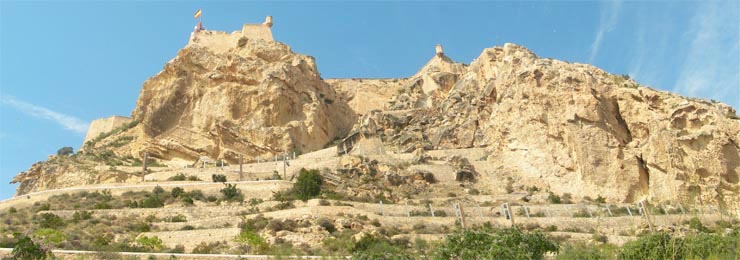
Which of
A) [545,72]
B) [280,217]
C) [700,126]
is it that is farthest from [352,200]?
[700,126]

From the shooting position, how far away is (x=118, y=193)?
33.6 metres

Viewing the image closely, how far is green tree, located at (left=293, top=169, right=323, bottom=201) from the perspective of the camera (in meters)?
30.8

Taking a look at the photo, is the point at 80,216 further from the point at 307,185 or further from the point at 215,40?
the point at 215,40

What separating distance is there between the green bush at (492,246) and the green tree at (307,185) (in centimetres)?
1492

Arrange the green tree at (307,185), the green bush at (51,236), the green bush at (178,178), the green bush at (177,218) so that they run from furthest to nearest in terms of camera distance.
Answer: the green bush at (178,178)
the green tree at (307,185)
the green bush at (177,218)
the green bush at (51,236)

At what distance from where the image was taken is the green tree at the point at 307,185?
3083 centimetres

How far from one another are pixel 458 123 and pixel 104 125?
31.6 m

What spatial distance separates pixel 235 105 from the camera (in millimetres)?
47375

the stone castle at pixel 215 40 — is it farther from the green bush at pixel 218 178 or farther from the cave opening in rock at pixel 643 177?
the cave opening in rock at pixel 643 177

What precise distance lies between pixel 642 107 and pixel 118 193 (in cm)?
2727

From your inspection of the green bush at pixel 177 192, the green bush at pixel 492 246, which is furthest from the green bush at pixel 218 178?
the green bush at pixel 492 246

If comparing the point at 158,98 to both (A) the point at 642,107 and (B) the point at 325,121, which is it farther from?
(A) the point at 642,107

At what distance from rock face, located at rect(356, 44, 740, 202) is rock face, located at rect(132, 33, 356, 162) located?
837cm

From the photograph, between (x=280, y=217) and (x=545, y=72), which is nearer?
(x=280, y=217)
